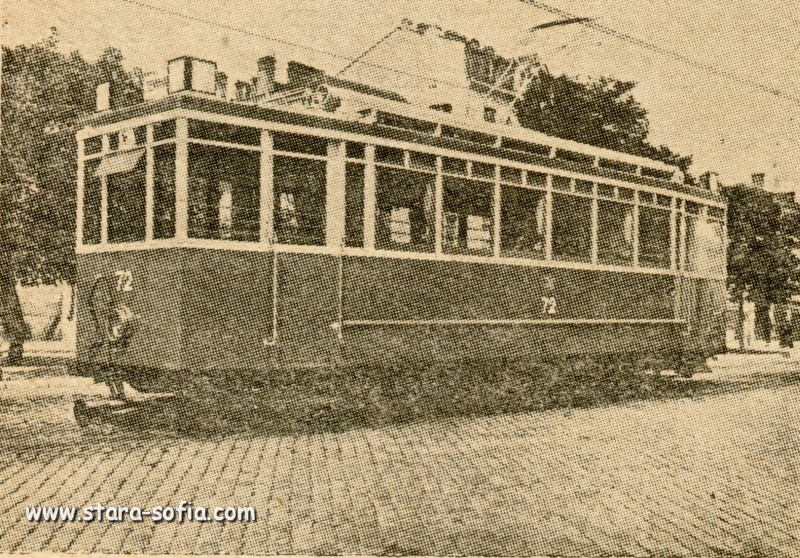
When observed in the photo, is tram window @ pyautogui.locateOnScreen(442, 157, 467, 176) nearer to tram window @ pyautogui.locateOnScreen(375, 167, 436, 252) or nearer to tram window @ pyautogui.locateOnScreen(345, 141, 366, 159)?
tram window @ pyautogui.locateOnScreen(375, 167, 436, 252)

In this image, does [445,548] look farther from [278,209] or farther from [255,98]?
[255,98]

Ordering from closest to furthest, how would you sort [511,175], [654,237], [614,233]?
1. [511,175]
2. [614,233]
3. [654,237]

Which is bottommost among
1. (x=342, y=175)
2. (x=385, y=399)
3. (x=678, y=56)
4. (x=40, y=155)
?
(x=385, y=399)

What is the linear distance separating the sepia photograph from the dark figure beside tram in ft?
0.07

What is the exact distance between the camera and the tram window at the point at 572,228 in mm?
7711

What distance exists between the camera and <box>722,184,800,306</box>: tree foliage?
855 cm

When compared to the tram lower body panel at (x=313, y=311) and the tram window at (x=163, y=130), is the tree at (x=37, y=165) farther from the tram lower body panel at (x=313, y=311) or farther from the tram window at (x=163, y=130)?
the tram lower body panel at (x=313, y=311)

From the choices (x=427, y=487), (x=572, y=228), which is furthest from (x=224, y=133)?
(x=572, y=228)

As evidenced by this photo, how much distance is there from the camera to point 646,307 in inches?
333

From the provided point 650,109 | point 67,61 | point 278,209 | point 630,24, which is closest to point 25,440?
point 278,209

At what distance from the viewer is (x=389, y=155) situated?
639 cm

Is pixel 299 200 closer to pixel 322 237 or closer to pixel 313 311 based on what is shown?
pixel 322 237

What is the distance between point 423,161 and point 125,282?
7.89ft

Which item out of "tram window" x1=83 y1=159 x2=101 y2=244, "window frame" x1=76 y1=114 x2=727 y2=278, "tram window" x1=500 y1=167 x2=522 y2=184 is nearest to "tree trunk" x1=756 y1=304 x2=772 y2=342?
"window frame" x1=76 y1=114 x2=727 y2=278
